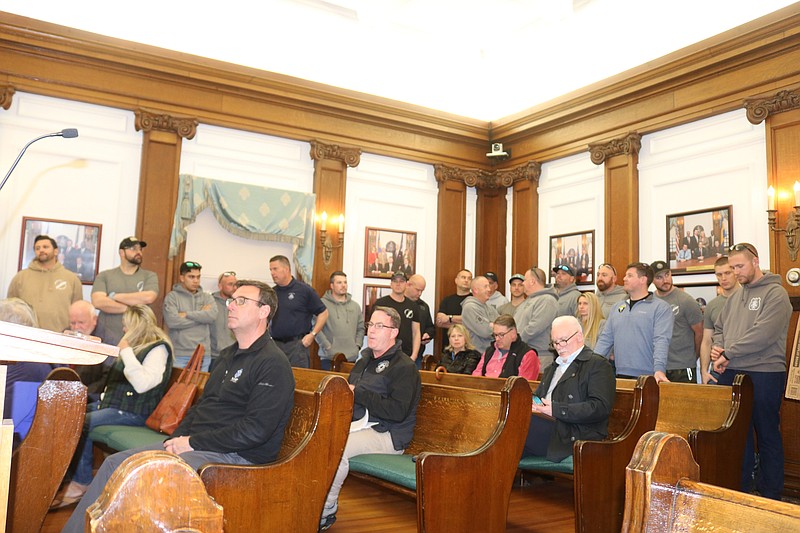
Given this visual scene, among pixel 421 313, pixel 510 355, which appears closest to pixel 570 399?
pixel 510 355

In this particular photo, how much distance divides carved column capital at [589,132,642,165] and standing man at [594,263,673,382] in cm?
280

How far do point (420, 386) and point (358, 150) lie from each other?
540cm

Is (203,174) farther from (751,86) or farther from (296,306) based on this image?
(751,86)

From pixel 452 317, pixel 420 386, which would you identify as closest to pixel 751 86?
pixel 452 317

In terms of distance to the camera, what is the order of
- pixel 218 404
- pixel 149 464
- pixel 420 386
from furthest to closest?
pixel 420 386
pixel 218 404
pixel 149 464

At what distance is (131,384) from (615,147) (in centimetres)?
606

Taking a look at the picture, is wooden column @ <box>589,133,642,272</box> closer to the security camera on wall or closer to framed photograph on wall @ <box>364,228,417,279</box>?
the security camera on wall

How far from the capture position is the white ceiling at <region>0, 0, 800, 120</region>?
7.78 metres

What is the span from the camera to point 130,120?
788 cm

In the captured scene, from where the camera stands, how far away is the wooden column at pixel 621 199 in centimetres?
801

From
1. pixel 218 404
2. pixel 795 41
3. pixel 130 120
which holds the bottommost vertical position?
pixel 218 404

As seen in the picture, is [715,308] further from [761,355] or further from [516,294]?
[516,294]

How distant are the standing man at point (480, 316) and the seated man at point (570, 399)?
10.1ft

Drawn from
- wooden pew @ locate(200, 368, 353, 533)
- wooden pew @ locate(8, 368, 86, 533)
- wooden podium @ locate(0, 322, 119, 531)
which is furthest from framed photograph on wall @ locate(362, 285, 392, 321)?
wooden podium @ locate(0, 322, 119, 531)
